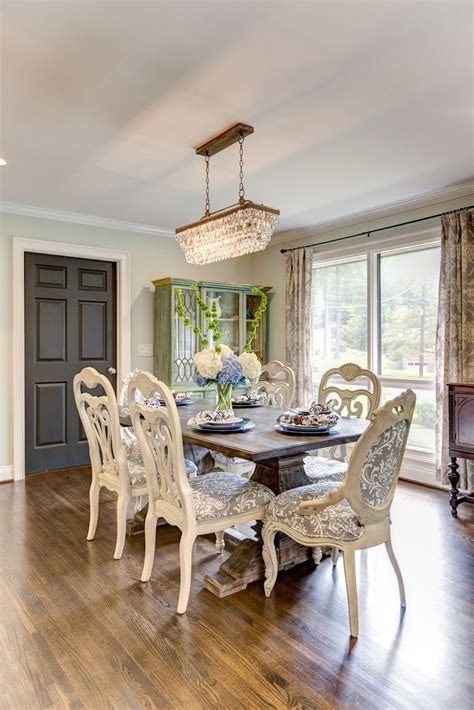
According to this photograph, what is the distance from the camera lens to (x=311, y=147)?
3049mm

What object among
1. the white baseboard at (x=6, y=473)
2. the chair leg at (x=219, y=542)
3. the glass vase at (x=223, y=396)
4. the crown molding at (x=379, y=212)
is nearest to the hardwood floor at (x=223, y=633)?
the chair leg at (x=219, y=542)

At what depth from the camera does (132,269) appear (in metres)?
5.04

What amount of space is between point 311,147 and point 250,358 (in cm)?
143

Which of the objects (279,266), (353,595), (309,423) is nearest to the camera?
(353,595)

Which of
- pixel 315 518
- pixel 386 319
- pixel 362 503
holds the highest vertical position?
pixel 386 319

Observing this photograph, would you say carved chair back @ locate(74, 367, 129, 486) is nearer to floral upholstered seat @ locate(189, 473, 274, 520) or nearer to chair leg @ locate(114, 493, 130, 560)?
chair leg @ locate(114, 493, 130, 560)

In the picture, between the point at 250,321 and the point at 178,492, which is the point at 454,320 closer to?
the point at 250,321

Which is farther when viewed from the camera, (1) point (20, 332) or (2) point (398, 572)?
(1) point (20, 332)

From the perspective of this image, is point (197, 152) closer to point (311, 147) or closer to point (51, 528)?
point (311, 147)

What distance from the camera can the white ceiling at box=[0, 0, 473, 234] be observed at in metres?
1.85

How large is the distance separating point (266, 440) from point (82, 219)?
3394 mm

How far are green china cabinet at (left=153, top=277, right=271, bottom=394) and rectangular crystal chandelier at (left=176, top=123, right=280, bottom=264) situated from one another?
1607 mm

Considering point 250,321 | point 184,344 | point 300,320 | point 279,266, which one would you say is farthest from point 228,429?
point 279,266

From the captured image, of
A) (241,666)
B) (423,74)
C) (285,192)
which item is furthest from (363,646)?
(285,192)
